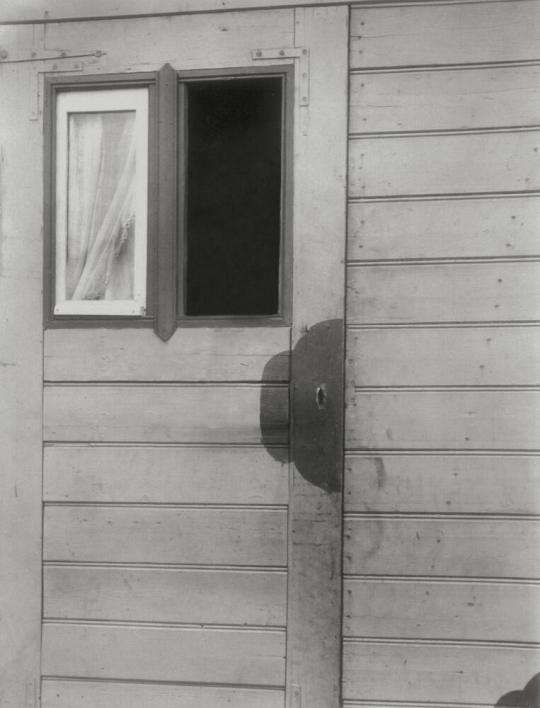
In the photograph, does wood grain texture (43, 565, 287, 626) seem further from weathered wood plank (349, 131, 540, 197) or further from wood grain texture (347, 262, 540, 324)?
weathered wood plank (349, 131, 540, 197)

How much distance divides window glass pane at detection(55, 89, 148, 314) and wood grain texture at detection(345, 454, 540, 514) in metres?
1.23

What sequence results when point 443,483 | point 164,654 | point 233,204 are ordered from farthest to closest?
point 233,204, point 164,654, point 443,483

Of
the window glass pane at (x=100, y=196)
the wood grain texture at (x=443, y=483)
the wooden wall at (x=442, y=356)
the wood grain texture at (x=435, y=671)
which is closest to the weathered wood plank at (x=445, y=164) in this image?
the wooden wall at (x=442, y=356)

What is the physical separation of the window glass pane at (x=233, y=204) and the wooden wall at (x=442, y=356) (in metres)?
0.58

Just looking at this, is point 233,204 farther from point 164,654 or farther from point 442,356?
→ point 164,654

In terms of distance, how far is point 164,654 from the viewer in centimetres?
286

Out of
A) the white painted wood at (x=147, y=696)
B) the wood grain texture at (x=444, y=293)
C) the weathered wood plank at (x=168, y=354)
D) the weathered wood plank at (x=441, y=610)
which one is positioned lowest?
the white painted wood at (x=147, y=696)

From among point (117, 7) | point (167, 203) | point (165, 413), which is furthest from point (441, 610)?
point (117, 7)

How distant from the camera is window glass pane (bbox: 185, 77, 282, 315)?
3.11 meters

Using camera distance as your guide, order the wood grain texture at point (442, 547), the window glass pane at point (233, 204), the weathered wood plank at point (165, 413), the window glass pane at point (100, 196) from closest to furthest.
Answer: the wood grain texture at point (442, 547) < the weathered wood plank at point (165, 413) < the window glass pane at point (100, 196) < the window glass pane at point (233, 204)

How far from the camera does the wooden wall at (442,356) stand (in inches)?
107

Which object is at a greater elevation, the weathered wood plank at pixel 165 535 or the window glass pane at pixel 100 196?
the window glass pane at pixel 100 196

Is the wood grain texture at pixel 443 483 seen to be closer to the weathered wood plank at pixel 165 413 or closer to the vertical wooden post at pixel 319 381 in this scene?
the vertical wooden post at pixel 319 381

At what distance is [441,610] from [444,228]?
152 centimetres
